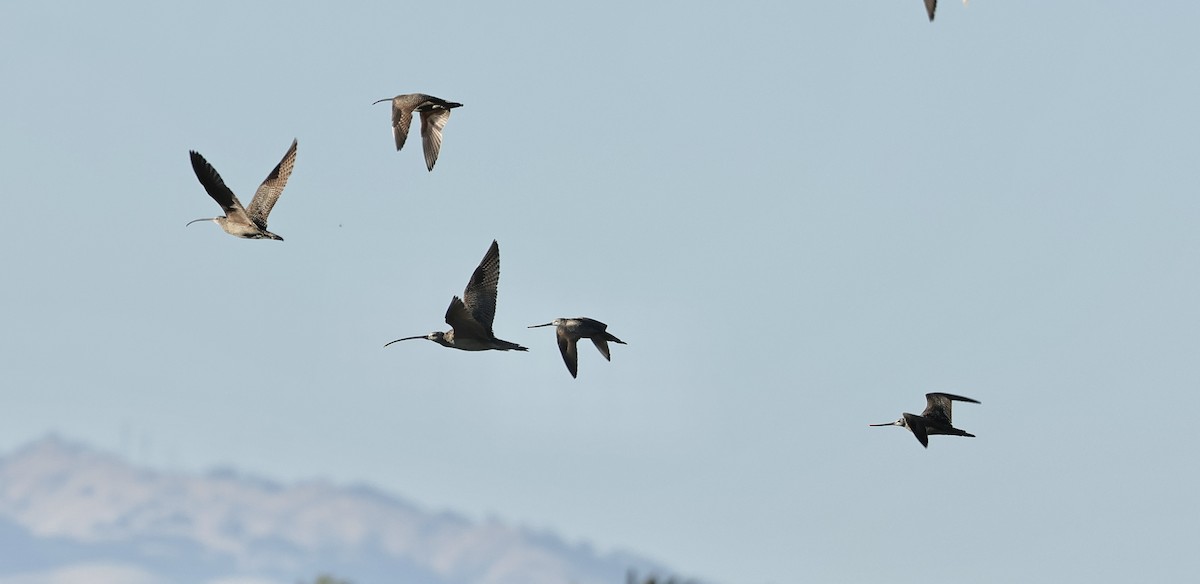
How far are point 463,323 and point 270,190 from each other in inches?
292

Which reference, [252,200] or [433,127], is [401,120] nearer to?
[433,127]

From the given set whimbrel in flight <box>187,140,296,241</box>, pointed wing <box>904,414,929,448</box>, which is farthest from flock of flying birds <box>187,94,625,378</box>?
pointed wing <box>904,414,929,448</box>

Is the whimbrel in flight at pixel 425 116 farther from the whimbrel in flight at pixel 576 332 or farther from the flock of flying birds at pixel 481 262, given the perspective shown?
the whimbrel in flight at pixel 576 332

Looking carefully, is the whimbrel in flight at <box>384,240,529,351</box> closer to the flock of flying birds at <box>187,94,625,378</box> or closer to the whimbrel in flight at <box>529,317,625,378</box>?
the flock of flying birds at <box>187,94,625,378</box>

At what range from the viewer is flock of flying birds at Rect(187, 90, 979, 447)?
50.5m

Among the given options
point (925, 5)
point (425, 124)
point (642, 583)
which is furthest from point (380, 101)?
point (925, 5)

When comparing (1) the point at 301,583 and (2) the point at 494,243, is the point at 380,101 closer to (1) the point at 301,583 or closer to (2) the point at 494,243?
(2) the point at 494,243

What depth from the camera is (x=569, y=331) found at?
185ft

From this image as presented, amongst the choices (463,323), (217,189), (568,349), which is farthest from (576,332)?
(217,189)

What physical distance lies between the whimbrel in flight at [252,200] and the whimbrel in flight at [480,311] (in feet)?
14.9

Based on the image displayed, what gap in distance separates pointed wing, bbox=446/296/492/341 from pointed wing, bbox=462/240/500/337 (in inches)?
4.4

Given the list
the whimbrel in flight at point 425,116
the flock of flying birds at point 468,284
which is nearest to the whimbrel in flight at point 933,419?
the flock of flying birds at point 468,284

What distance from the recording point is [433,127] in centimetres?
5762

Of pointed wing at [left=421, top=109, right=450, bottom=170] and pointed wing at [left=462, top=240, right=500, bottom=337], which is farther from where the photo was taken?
pointed wing at [left=421, top=109, right=450, bottom=170]
